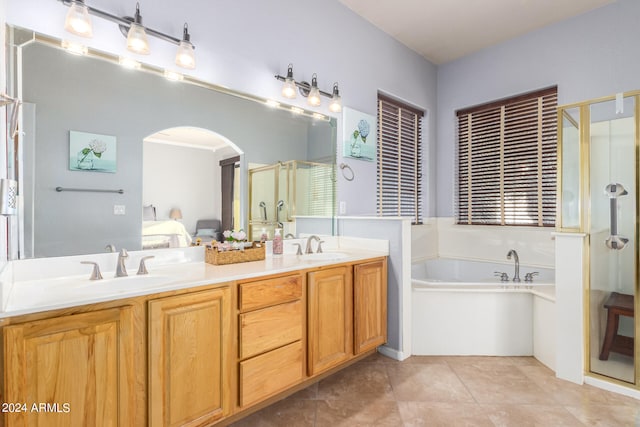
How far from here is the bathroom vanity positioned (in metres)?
1.14

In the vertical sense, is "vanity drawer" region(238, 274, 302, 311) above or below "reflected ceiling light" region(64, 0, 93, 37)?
below

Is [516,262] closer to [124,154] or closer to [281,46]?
[281,46]

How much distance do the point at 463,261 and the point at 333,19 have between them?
2816 millimetres

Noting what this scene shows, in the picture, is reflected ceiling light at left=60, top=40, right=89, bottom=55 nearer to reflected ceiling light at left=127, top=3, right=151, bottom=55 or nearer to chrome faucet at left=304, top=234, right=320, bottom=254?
reflected ceiling light at left=127, top=3, right=151, bottom=55

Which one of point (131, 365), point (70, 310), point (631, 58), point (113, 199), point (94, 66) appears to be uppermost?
point (631, 58)

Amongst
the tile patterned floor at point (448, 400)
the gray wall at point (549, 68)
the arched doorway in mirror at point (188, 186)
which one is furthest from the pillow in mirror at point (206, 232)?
the gray wall at point (549, 68)

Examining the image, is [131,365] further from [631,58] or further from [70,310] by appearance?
[631,58]

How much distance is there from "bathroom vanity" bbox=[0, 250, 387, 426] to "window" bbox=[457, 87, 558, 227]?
2.21 metres

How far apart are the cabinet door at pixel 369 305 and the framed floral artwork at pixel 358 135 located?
1.10 m

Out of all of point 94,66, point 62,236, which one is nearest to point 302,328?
point 62,236

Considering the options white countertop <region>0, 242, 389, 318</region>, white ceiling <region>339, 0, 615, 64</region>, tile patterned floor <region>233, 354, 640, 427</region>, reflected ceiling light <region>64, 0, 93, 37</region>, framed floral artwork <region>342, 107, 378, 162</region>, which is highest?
white ceiling <region>339, 0, 615, 64</region>

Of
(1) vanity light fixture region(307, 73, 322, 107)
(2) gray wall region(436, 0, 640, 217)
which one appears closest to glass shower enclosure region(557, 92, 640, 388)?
(2) gray wall region(436, 0, 640, 217)

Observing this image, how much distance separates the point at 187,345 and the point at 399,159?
2929 mm

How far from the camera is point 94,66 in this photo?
1696mm
